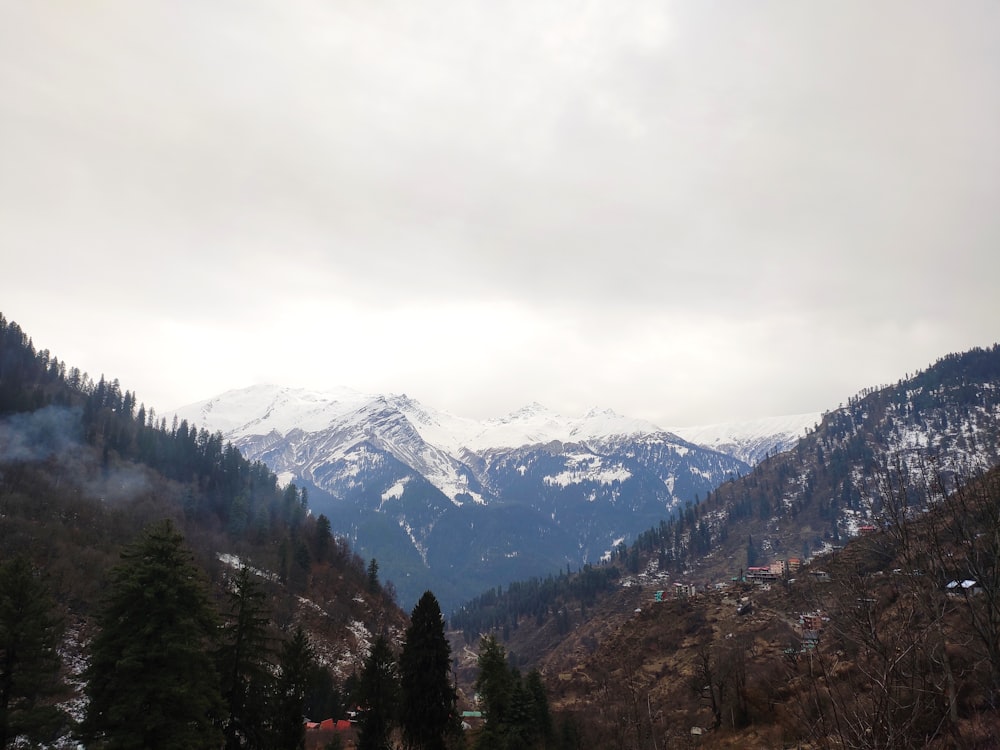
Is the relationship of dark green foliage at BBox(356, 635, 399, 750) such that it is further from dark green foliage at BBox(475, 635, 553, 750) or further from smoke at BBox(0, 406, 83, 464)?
smoke at BBox(0, 406, 83, 464)

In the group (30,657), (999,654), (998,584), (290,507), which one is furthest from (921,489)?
(290,507)

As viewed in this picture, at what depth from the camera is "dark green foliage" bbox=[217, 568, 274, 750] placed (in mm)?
29312

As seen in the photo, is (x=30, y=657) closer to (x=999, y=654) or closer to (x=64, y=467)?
(x=999, y=654)

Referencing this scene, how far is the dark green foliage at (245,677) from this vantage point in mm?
29312

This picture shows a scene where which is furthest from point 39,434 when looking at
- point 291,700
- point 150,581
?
point 150,581

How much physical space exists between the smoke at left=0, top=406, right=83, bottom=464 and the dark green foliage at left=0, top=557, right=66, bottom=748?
13124 centimetres

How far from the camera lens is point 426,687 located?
138 ft

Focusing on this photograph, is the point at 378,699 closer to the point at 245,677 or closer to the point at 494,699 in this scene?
the point at 494,699

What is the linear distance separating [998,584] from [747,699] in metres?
43.5

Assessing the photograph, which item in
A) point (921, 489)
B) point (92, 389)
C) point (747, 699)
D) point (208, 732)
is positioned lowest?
point (747, 699)

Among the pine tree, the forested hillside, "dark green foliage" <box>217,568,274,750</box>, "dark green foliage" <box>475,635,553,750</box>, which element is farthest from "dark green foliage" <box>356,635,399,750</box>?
"dark green foliage" <box>217,568,274,750</box>

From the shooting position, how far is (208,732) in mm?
24203

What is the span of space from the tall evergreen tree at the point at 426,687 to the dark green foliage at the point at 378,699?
293cm

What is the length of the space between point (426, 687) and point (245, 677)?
16.1 meters
